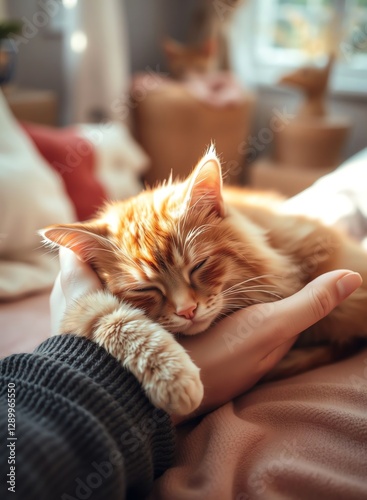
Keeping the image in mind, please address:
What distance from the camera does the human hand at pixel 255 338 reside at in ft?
2.96

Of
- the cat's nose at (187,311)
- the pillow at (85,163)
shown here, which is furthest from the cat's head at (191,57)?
the cat's nose at (187,311)

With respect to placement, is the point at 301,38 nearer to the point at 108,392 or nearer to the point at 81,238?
the point at 81,238

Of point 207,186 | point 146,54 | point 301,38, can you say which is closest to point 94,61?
point 146,54

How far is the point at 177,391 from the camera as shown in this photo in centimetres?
79

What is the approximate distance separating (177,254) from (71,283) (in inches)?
9.1

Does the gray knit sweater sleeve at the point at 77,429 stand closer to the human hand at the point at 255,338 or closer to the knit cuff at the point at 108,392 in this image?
the knit cuff at the point at 108,392

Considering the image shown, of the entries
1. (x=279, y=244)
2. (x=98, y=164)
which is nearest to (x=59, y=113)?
(x=98, y=164)

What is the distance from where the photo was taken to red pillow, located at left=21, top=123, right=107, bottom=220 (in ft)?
6.24

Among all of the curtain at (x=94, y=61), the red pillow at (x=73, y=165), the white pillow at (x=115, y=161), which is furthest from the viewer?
the curtain at (x=94, y=61)

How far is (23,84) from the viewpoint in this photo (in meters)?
3.15

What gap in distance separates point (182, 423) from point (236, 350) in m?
0.18

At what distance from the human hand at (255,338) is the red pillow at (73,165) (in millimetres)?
1104

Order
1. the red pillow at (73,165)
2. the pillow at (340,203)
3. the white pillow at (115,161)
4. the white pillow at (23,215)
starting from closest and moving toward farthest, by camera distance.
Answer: the pillow at (340,203) < the white pillow at (23,215) < the red pillow at (73,165) < the white pillow at (115,161)

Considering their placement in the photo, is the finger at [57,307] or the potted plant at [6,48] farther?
the potted plant at [6,48]
